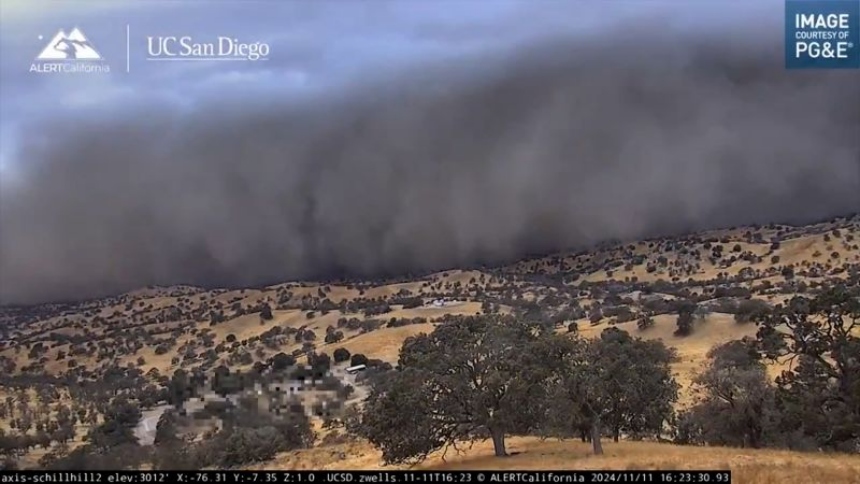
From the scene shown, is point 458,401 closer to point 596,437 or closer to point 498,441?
point 498,441

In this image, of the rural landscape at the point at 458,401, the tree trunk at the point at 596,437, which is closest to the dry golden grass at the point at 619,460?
the rural landscape at the point at 458,401

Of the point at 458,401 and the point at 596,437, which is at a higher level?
the point at 458,401

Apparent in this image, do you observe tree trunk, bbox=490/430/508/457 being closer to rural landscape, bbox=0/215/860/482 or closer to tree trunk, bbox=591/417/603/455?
rural landscape, bbox=0/215/860/482

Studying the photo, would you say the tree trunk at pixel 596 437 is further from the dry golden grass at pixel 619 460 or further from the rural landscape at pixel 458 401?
the dry golden grass at pixel 619 460

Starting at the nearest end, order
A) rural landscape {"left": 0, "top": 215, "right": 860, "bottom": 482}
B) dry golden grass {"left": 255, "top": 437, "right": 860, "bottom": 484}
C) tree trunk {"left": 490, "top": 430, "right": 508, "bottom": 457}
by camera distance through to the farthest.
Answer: dry golden grass {"left": 255, "top": 437, "right": 860, "bottom": 484} < rural landscape {"left": 0, "top": 215, "right": 860, "bottom": 482} < tree trunk {"left": 490, "top": 430, "right": 508, "bottom": 457}


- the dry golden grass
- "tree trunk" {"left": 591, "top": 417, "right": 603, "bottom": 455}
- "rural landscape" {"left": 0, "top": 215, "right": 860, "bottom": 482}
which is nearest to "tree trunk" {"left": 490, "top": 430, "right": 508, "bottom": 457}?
"rural landscape" {"left": 0, "top": 215, "right": 860, "bottom": 482}

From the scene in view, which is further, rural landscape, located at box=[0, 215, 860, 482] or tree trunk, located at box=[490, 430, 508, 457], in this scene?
tree trunk, located at box=[490, 430, 508, 457]

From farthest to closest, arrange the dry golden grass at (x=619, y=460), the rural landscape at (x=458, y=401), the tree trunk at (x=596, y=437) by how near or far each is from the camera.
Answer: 1. the tree trunk at (x=596, y=437)
2. the rural landscape at (x=458, y=401)
3. the dry golden grass at (x=619, y=460)

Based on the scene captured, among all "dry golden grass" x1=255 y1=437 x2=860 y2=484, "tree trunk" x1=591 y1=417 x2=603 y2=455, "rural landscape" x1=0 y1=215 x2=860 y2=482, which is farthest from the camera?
"tree trunk" x1=591 y1=417 x2=603 y2=455

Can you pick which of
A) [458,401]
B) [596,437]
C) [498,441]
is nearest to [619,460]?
[596,437]

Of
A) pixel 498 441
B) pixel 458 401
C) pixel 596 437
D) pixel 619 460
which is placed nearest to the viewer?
pixel 619 460
